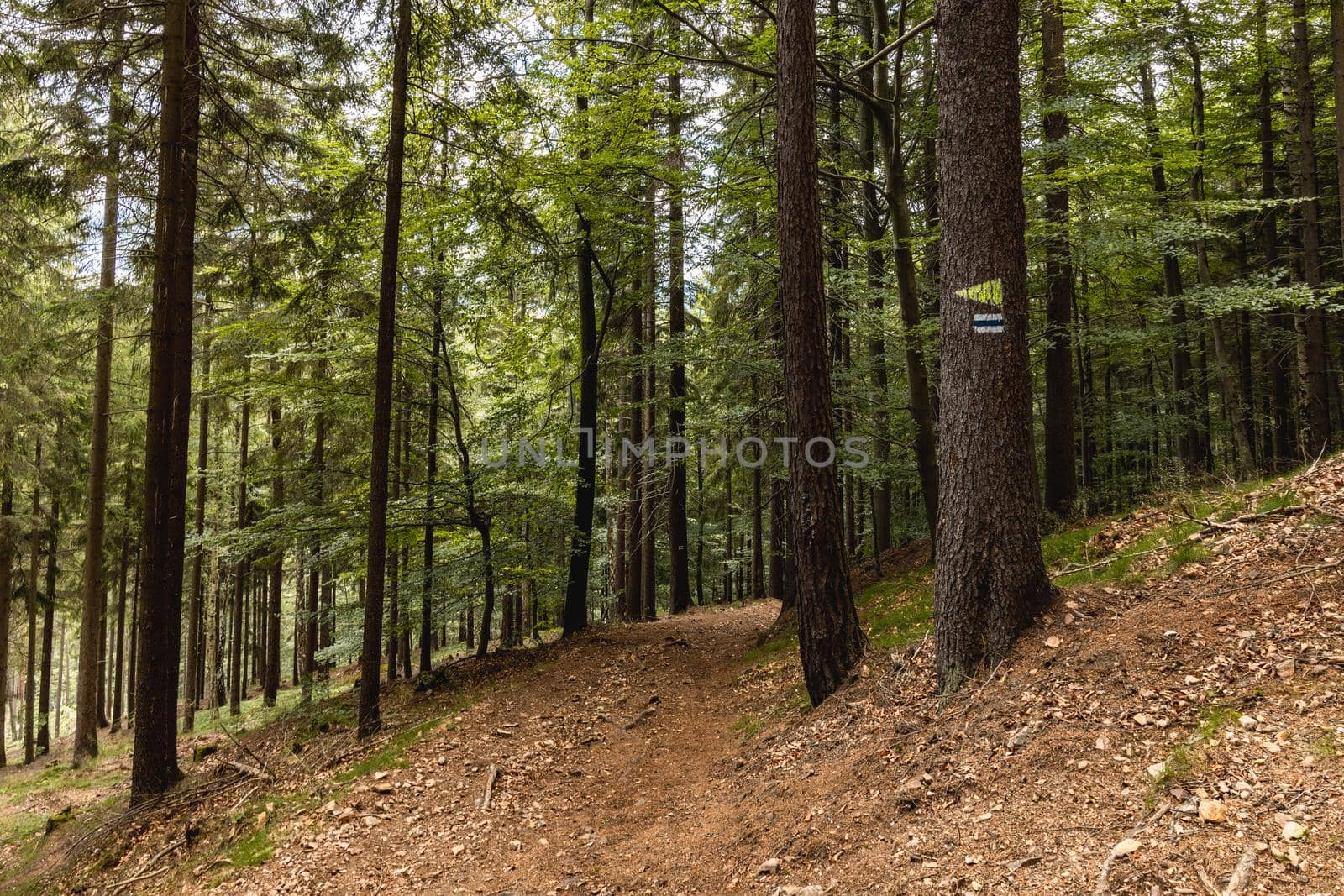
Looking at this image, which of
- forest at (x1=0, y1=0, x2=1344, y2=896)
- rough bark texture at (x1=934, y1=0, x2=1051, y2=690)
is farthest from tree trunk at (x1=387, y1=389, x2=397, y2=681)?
rough bark texture at (x1=934, y1=0, x2=1051, y2=690)

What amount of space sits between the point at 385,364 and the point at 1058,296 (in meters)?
10.7

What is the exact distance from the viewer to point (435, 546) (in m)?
16.1

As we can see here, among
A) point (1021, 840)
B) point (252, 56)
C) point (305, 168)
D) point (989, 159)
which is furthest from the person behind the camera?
point (305, 168)

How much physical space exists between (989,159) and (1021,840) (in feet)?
14.6

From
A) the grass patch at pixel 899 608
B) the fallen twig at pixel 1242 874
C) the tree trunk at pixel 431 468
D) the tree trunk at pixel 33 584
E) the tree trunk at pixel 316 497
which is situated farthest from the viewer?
the tree trunk at pixel 33 584

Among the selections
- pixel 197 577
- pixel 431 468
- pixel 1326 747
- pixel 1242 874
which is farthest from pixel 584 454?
pixel 197 577

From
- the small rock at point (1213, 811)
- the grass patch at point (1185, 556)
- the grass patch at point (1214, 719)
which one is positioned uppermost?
the grass patch at point (1185, 556)

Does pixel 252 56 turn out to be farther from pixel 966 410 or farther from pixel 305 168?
pixel 966 410

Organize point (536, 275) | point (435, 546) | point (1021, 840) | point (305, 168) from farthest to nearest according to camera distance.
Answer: point (435, 546) → point (536, 275) → point (305, 168) → point (1021, 840)

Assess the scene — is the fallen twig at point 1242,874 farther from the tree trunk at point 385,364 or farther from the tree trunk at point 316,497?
the tree trunk at point 316,497

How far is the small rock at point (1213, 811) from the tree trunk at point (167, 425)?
34.4 ft

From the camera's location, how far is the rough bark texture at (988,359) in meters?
4.81

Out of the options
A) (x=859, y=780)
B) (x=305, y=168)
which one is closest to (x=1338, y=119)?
(x=859, y=780)

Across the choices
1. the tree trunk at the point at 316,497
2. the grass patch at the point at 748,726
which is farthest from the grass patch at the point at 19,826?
the grass patch at the point at 748,726
